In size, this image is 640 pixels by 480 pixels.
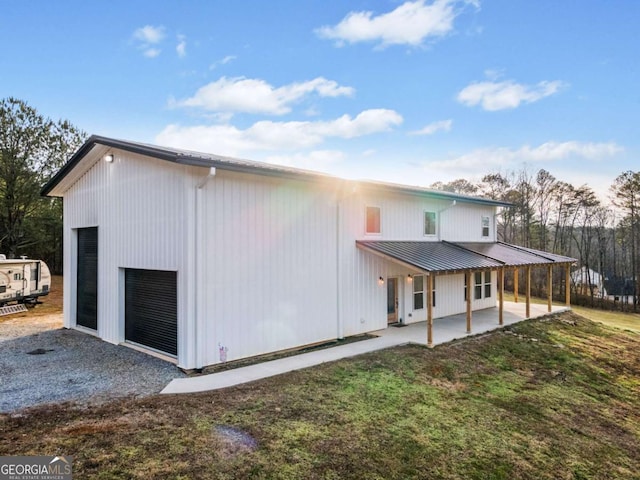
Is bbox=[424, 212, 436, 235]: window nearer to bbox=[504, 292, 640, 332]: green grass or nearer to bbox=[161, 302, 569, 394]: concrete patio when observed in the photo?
bbox=[161, 302, 569, 394]: concrete patio

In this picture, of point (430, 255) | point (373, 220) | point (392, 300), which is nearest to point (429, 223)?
point (430, 255)

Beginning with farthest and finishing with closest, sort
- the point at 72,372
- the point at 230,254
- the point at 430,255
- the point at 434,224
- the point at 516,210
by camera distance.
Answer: the point at 516,210
the point at 434,224
the point at 430,255
the point at 230,254
the point at 72,372

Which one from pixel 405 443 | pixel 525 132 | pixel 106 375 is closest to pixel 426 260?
pixel 405 443

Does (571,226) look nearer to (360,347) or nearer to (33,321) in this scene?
(360,347)

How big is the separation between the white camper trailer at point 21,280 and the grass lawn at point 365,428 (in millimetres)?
11365

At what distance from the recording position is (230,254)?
8031 mm

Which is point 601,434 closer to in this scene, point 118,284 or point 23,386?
point 23,386

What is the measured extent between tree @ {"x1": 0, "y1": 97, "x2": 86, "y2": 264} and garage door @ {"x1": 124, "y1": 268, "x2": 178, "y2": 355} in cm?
1713

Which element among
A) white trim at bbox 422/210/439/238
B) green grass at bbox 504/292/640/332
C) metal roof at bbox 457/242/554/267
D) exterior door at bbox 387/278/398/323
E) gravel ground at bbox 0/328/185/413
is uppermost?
white trim at bbox 422/210/439/238

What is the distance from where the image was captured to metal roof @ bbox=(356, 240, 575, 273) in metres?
10.4

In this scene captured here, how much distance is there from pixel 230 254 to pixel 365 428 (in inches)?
179

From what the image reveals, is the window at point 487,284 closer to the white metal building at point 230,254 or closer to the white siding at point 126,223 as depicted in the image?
the white metal building at point 230,254

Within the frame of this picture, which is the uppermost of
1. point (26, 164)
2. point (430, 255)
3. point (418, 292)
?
point (26, 164)

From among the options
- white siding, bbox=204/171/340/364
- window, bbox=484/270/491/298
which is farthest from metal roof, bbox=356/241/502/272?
window, bbox=484/270/491/298
